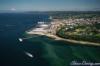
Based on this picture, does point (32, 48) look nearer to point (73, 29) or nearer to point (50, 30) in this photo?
point (50, 30)

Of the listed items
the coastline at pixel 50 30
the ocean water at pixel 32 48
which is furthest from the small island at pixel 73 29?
the ocean water at pixel 32 48

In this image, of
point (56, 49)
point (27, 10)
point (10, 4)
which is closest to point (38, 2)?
point (27, 10)

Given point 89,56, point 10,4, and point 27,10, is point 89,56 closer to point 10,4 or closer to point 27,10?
point 27,10

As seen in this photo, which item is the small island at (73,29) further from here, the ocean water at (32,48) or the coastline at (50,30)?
the ocean water at (32,48)

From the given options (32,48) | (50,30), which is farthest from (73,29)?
(32,48)

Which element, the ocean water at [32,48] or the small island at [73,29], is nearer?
the ocean water at [32,48]

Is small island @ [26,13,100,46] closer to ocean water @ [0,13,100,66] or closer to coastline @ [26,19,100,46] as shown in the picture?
coastline @ [26,19,100,46]
